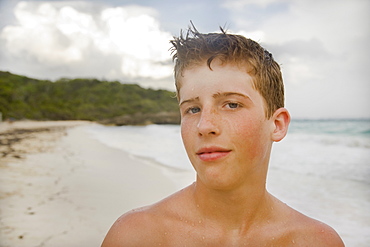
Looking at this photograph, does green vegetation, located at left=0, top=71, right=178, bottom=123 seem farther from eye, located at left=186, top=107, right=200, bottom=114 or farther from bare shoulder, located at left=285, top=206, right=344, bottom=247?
bare shoulder, located at left=285, top=206, right=344, bottom=247

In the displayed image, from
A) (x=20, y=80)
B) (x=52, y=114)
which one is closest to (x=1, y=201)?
(x=52, y=114)

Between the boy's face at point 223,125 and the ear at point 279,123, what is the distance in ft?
0.39

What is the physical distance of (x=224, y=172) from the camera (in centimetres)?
153

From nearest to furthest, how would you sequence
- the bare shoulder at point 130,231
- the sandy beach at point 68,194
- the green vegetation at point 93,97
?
the bare shoulder at point 130,231, the sandy beach at point 68,194, the green vegetation at point 93,97

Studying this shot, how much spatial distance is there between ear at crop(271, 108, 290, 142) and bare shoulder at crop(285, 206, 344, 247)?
43cm

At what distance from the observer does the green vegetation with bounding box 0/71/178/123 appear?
52.6 meters

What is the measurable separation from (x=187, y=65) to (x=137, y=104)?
60.0 meters

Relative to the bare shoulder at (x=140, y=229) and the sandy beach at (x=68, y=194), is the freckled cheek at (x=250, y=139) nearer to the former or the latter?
the bare shoulder at (x=140, y=229)

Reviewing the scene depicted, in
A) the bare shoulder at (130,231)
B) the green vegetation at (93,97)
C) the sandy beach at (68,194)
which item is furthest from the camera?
the green vegetation at (93,97)

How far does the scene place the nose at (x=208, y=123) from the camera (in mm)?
1510

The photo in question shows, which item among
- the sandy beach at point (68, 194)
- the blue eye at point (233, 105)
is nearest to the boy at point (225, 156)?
the blue eye at point (233, 105)

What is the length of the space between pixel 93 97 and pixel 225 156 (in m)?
64.1

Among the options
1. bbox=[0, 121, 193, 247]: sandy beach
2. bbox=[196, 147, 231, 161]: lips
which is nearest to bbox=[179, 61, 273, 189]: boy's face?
bbox=[196, 147, 231, 161]: lips

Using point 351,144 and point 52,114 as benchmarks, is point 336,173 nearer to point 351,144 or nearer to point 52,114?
point 351,144
